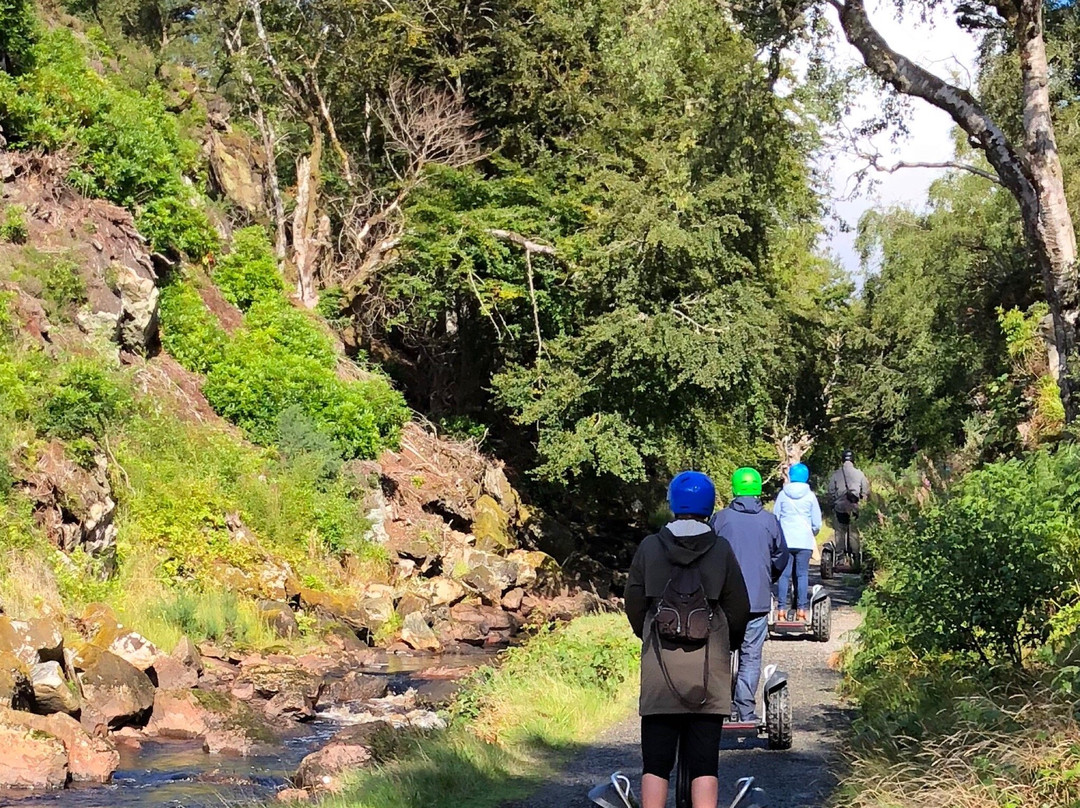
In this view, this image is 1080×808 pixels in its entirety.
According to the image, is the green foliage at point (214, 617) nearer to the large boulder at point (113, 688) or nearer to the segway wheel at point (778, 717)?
the large boulder at point (113, 688)

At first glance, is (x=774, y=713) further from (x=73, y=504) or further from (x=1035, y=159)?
(x=73, y=504)

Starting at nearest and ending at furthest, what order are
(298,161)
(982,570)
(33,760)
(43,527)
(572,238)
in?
(982,570)
(33,760)
(43,527)
(572,238)
(298,161)

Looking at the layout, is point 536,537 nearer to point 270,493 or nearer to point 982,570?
point 270,493

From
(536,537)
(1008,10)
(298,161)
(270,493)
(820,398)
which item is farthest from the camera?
(820,398)

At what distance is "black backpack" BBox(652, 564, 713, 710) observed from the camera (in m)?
5.32

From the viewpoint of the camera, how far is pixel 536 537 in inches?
1158

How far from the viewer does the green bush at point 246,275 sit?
2803cm

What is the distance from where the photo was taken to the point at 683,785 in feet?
17.9

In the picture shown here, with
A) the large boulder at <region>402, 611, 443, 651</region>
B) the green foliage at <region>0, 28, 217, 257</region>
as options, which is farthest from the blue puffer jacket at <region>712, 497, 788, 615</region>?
the green foliage at <region>0, 28, 217, 257</region>

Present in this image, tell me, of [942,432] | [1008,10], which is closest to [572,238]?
[942,432]

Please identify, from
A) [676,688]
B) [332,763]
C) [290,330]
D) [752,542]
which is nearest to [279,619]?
[332,763]

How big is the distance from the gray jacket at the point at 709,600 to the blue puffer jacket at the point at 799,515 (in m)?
6.33

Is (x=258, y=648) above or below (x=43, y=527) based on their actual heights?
below

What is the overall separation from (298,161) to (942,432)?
734 inches
